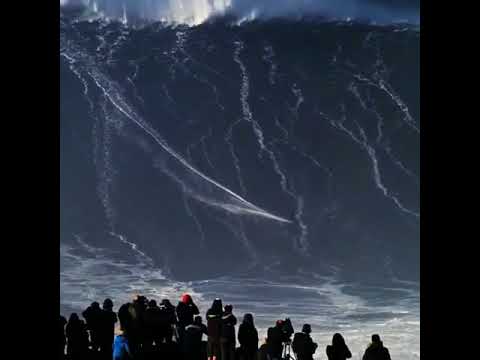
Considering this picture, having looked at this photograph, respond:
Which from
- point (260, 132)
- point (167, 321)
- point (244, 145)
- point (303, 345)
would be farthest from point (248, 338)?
point (260, 132)

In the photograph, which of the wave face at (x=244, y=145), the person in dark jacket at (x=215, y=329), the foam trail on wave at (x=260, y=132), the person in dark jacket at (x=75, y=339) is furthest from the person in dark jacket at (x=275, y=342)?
the foam trail on wave at (x=260, y=132)

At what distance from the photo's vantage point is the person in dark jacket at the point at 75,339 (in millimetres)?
8945

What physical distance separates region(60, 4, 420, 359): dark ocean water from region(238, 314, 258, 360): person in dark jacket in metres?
41.5

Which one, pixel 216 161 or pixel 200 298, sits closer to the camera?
pixel 200 298

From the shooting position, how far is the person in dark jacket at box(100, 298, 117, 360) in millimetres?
9172

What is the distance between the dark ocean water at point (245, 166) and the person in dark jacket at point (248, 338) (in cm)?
4152

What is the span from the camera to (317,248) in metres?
62.7

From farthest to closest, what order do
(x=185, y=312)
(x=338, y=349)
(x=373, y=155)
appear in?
(x=373, y=155)
(x=185, y=312)
(x=338, y=349)

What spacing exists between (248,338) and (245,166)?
5981 cm

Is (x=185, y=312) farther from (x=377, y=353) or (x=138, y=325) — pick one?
(x=377, y=353)

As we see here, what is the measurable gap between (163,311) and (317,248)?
179ft

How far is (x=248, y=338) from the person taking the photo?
9.06 meters
